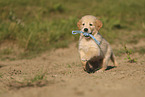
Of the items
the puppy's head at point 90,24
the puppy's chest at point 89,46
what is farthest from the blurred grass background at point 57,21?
the puppy's chest at point 89,46

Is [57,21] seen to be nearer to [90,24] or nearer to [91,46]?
[90,24]

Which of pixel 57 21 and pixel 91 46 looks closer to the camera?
pixel 91 46

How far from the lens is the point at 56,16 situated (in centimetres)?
1046

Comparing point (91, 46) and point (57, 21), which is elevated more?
point (57, 21)

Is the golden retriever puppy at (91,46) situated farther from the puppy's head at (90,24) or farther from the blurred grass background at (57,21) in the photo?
the blurred grass background at (57,21)

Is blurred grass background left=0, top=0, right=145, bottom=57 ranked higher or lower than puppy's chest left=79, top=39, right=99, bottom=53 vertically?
higher

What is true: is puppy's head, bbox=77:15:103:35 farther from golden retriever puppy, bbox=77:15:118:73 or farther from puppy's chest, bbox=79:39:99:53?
puppy's chest, bbox=79:39:99:53

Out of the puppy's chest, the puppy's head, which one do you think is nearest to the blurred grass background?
the puppy's head

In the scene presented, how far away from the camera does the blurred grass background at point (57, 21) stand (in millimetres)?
7800

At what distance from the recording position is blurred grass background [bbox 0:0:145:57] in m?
7.80

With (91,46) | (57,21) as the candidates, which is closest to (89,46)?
(91,46)

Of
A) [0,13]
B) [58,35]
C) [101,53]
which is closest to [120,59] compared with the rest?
[101,53]

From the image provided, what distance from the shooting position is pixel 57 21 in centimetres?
938

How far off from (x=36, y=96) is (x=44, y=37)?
5.44 meters
